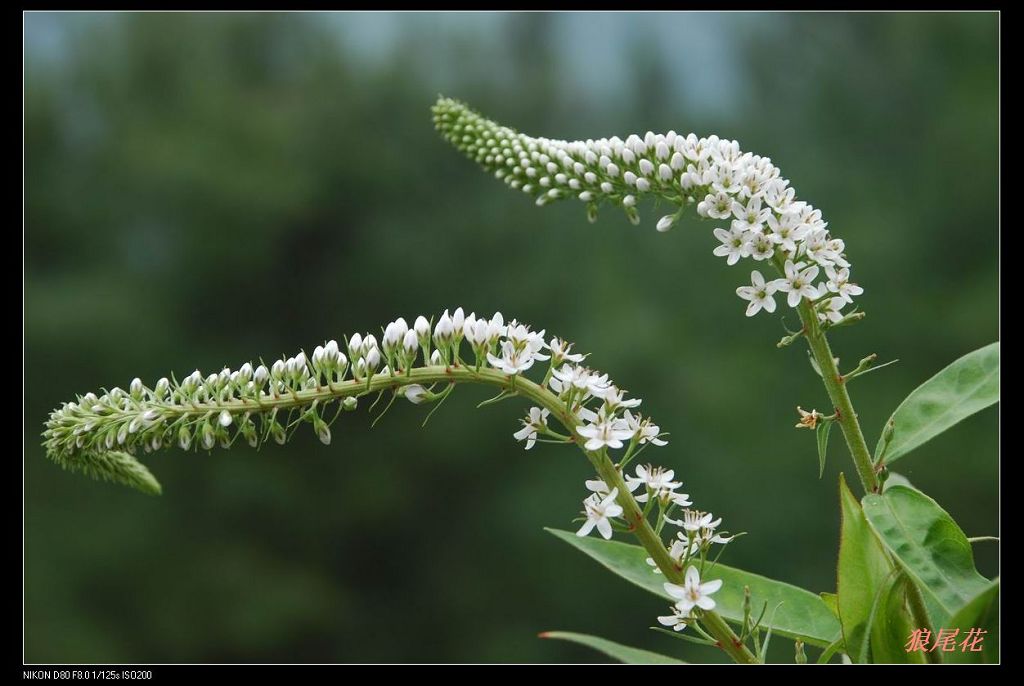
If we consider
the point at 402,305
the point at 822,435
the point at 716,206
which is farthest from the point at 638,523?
the point at 402,305

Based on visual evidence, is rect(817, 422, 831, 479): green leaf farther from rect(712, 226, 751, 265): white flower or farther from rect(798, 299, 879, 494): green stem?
rect(712, 226, 751, 265): white flower

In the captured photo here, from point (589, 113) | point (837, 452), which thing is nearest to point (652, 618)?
point (837, 452)

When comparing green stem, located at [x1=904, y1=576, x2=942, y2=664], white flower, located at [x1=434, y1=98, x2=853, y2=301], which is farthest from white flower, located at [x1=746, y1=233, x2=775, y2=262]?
green stem, located at [x1=904, y1=576, x2=942, y2=664]

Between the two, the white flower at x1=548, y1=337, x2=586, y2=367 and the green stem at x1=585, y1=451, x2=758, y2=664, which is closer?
the green stem at x1=585, y1=451, x2=758, y2=664

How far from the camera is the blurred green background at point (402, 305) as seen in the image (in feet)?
67.0

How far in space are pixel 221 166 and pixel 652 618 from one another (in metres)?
13.0

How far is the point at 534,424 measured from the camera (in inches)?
83.5

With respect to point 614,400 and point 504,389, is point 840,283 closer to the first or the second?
point 614,400

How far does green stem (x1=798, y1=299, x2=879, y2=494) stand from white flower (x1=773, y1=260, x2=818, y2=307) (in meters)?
0.02

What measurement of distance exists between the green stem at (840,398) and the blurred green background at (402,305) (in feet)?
55.5

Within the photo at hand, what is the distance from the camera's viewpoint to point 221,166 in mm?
20875

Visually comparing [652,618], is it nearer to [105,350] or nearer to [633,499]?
[105,350]

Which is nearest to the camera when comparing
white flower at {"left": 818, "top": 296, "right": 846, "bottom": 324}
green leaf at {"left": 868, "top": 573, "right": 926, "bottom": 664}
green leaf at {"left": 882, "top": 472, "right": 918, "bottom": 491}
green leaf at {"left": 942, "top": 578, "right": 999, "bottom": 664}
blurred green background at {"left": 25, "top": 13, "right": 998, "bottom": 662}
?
green leaf at {"left": 942, "top": 578, "right": 999, "bottom": 664}

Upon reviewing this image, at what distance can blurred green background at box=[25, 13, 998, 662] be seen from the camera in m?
20.4
